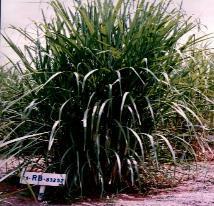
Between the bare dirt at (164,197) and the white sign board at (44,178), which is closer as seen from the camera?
the bare dirt at (164,197)

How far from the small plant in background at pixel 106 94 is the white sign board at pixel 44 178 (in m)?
0.09

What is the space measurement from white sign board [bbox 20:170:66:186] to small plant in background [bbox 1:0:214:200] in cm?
9

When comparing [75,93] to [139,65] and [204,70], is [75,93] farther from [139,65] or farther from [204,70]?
[204,70]

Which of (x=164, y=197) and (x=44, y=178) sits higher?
(x=44, y=178)

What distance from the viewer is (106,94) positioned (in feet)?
10.8

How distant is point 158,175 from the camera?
352cm

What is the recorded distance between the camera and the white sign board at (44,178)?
3078mm

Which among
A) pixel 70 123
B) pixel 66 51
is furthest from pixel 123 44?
pixel 70 123

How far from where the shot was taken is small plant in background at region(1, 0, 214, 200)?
3.23 metres

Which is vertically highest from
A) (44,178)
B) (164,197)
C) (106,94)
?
(106,94)

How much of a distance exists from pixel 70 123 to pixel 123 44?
2.15 ft

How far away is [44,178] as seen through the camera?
311cm

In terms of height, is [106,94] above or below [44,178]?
above

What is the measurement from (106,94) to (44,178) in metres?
0.69
